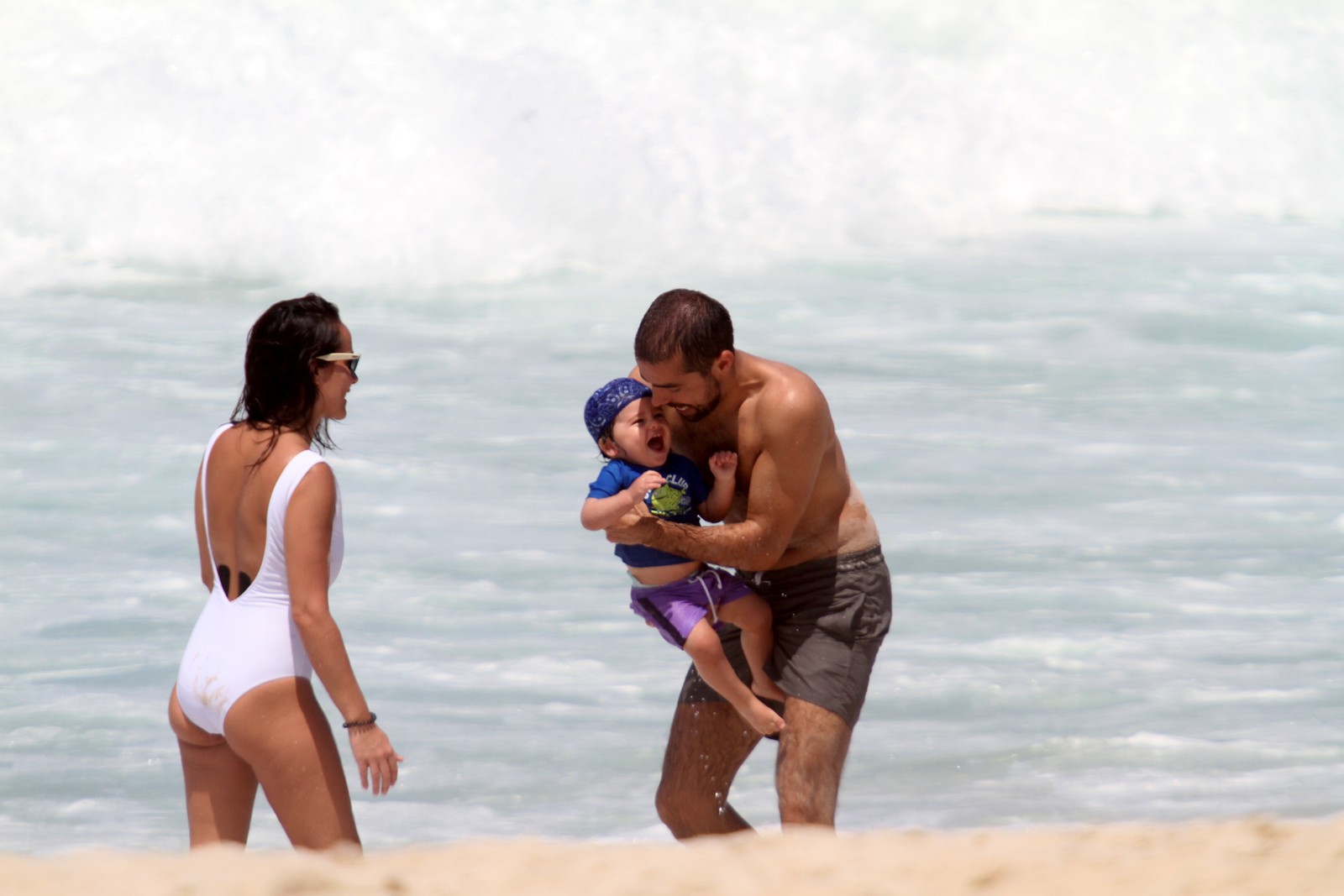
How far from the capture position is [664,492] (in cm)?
394

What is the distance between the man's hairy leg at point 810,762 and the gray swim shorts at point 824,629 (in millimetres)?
37

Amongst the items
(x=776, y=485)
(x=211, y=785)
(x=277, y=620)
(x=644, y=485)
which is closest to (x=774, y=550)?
(x=776, y=485)

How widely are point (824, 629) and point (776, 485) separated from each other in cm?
48

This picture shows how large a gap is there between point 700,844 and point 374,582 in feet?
18.5

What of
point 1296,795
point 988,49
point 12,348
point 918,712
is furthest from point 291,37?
point 1296,795

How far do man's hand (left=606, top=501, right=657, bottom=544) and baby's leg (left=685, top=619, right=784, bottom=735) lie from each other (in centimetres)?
32

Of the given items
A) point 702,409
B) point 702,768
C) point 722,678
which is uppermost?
point 702,409

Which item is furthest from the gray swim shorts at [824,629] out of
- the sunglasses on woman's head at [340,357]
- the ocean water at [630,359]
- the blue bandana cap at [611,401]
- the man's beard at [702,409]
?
the ocean water at [630,359]

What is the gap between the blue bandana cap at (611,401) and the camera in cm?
397

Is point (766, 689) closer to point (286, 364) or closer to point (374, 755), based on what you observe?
point (374, 755)

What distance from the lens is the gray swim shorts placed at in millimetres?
4160

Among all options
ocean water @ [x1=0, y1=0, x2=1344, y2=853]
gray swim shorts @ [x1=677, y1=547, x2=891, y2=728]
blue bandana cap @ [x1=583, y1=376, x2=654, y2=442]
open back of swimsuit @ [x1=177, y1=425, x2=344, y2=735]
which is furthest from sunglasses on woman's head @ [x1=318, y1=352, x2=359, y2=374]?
ocean water @ [x1=0, y1=0, x2=1344, y2=853]

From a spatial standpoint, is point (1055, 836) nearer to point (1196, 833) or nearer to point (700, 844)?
point (1196, 833)

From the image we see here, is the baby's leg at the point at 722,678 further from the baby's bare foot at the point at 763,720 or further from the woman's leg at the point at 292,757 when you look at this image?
the woman's leg at the point at 292,757
